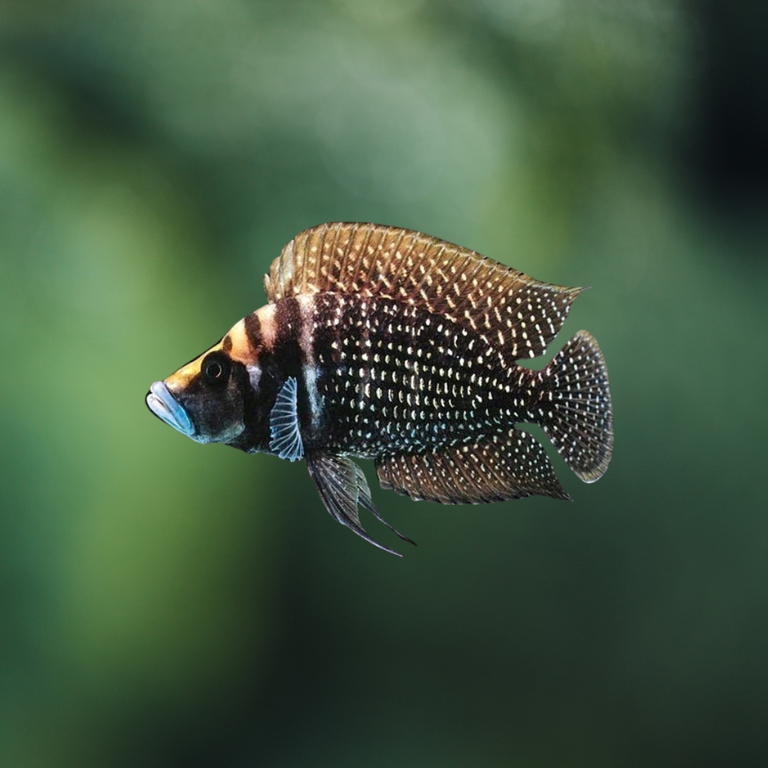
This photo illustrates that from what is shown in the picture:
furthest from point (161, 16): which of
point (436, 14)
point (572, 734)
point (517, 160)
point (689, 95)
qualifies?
point (572, 734)

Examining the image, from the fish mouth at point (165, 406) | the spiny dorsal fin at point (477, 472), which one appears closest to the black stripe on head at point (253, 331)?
the fish mouth at point (165, 406)

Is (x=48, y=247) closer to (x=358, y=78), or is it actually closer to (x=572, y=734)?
(x=358, y=78)

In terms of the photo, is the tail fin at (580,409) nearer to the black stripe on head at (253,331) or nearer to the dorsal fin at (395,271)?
the dorsal fin at (395,271)

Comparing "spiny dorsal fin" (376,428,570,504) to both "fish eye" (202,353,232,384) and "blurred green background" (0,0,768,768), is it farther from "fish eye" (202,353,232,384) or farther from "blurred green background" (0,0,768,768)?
"blurred green background" (0,0,768,768)

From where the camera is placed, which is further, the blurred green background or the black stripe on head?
the blurred green background

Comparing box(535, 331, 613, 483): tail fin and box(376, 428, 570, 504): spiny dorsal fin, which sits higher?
box(535, 331, 613, 483): tail fin

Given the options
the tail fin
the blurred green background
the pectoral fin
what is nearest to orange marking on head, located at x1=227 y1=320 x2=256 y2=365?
the pectoral fin

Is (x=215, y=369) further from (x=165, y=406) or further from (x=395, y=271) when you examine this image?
(x=395, y=271)
